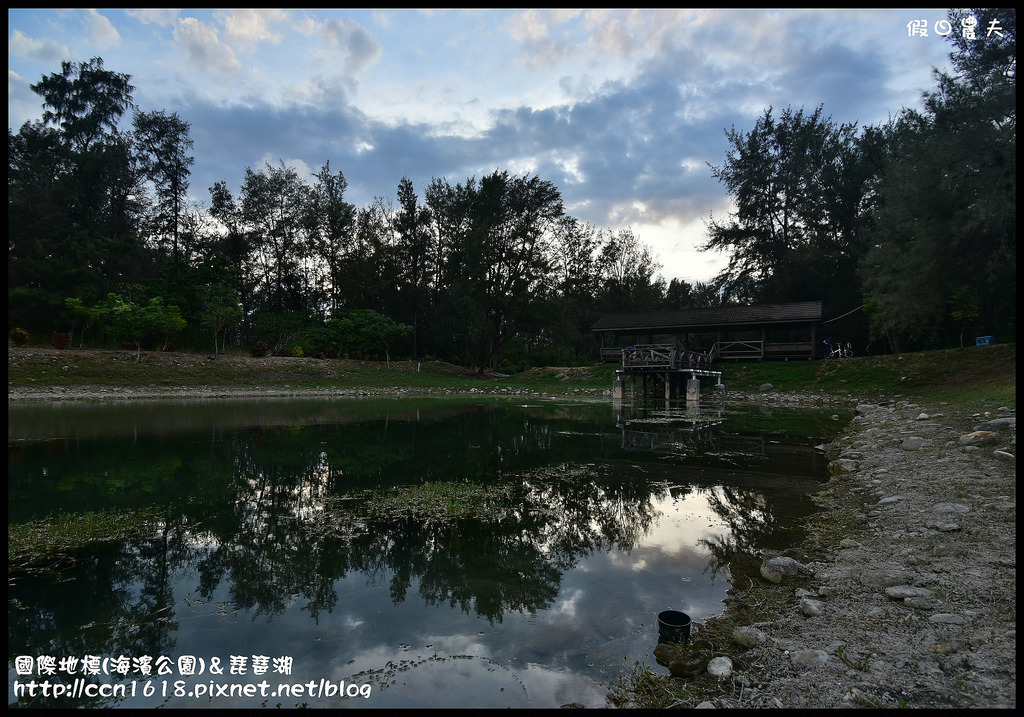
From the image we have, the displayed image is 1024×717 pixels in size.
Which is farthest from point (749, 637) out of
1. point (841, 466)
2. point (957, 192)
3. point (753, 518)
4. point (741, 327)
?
point (741, 327)

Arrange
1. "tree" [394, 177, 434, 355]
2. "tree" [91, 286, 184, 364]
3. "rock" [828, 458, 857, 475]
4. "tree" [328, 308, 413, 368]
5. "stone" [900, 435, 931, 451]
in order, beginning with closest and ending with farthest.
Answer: "rock" [828, 458, 857, 475] < "stone" [900, 435, 931, 451] < "tree" [91, 286, 184, 364] < "tree" [328, 308, 413, 368] < "tree" [394, 177, 434, 355]

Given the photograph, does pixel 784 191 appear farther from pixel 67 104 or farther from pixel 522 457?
pixel 67 104

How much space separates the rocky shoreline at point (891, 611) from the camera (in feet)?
9.69

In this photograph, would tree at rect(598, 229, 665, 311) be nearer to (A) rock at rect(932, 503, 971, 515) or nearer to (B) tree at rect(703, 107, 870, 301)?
(B) tree at rect(703, 107, 870, 301)

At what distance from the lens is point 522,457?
40.3ft

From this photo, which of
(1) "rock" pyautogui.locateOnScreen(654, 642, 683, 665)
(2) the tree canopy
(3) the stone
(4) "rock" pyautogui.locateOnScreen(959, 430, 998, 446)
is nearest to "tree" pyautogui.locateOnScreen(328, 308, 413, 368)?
(2) the tree canopy

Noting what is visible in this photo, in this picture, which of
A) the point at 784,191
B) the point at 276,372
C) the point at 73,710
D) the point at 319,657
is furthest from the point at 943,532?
the point at 784,191

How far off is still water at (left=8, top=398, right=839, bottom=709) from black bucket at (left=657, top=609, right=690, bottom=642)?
0.18 metres

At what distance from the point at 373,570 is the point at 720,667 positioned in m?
3.60

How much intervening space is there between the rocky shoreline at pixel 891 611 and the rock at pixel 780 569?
1 centimetres

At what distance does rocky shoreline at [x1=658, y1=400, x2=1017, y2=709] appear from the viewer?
2.95 metres

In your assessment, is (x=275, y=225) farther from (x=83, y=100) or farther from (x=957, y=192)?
(x=957, y=192)

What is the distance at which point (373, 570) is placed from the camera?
214 inches

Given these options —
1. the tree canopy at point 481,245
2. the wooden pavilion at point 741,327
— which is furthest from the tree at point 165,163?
the wooden pavilion at point 741,327
